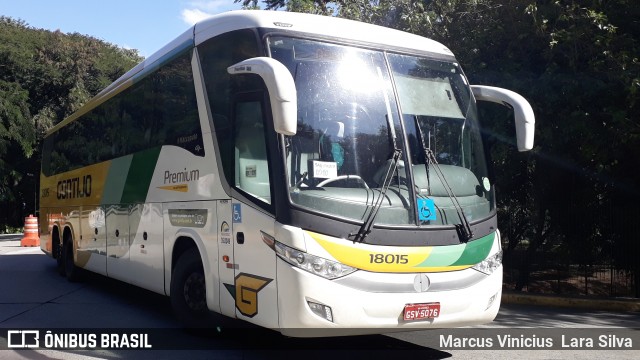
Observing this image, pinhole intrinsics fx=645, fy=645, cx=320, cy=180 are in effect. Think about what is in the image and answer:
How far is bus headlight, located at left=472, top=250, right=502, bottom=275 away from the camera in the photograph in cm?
642

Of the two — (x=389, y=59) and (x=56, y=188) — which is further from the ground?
(x=389, y=59)

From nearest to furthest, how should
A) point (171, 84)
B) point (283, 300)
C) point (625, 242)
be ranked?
1. point (283, 300)
2. point (171, 84)
3. point (625, 242)

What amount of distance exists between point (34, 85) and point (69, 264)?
27940mm

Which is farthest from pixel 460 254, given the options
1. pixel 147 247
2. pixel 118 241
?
pixel 118 241

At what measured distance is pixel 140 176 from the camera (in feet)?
31.1

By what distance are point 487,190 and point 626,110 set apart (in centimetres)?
627

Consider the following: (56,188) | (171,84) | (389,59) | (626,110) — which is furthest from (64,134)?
(626,110)

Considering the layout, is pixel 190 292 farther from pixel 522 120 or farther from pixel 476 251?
pixel 522 120

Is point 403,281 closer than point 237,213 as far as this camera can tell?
Yes

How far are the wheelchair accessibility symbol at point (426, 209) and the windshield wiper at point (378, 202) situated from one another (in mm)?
367

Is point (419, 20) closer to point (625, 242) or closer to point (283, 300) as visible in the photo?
point (625, 242)

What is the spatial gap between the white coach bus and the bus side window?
0.7 inches

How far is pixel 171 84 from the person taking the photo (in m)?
8.51

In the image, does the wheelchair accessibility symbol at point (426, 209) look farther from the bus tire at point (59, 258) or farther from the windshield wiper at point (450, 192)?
the bus tire at point (59, 258)
